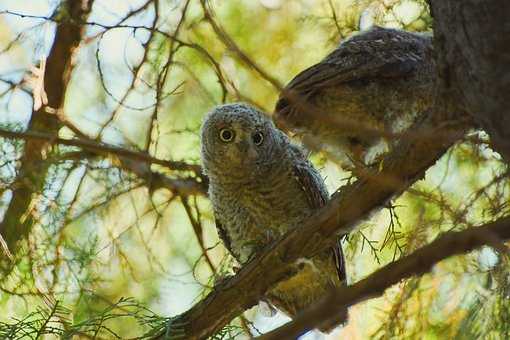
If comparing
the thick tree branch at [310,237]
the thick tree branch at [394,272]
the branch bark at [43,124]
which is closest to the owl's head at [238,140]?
the branch bark at [43,124]

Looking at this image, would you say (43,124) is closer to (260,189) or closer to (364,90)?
(260,189)

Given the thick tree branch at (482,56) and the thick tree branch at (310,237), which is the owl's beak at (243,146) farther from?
the thick tree branch at (482,56)

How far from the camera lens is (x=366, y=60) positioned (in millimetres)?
4312

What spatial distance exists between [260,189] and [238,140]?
0.28m

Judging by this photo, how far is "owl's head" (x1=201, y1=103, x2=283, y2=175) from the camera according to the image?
4.25 metres

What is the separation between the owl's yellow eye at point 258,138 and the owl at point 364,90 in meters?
0.14

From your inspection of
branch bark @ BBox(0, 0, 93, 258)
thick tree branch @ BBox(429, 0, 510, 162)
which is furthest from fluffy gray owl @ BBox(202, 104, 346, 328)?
thick tree branch @ BBox(429, 0, 510, 162)

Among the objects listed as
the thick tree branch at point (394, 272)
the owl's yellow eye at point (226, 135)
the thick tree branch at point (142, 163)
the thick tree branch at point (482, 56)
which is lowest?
the thick tree branch at point (394, 272)

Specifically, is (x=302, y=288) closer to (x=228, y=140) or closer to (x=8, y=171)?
(x=228, y=140)

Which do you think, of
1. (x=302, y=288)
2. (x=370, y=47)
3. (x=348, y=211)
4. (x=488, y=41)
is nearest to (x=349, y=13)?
(x=370, y=47)

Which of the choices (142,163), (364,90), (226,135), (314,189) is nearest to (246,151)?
(226,135)

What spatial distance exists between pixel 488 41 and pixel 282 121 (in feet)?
7.18

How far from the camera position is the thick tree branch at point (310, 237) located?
273 centimetres

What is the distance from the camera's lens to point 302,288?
4.34m
